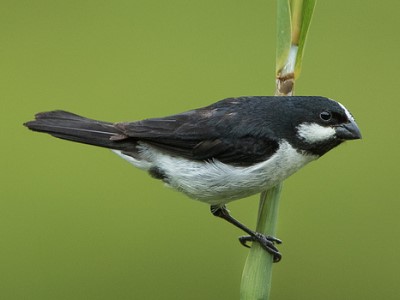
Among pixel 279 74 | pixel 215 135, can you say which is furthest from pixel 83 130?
pixel 279 74

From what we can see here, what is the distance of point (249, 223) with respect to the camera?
422cm

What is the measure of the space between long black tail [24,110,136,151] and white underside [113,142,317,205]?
0.19 ft

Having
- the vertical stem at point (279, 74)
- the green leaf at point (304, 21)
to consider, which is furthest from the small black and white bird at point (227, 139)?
the green leaf at point (304, 21)

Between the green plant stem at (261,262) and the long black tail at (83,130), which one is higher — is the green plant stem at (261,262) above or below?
below

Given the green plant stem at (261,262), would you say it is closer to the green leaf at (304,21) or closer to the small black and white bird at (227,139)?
the small black and white bird at (227,139)

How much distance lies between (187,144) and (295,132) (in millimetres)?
368

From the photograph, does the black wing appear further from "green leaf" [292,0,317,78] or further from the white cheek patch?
Answer: "green leaf" [292,0,317,78]

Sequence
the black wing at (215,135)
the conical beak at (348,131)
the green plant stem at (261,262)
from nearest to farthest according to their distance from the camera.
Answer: the green plant stem at (261,262) → the conical beak at (348,131) → the black wing at (215,135)

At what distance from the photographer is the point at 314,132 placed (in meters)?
2.99

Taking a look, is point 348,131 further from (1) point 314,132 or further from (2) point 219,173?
(2) point 219,173

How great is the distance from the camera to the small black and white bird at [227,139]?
118 inches

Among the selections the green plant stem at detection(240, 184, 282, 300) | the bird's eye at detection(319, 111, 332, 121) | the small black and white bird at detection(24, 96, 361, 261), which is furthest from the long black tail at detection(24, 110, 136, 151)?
the bird's eye at detection(319, 111, 332, 121)

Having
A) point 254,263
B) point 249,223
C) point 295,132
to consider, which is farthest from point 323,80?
point 254,263

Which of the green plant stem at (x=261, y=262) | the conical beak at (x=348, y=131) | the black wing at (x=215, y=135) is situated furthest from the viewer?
the black wing at (x=215, y=135)
